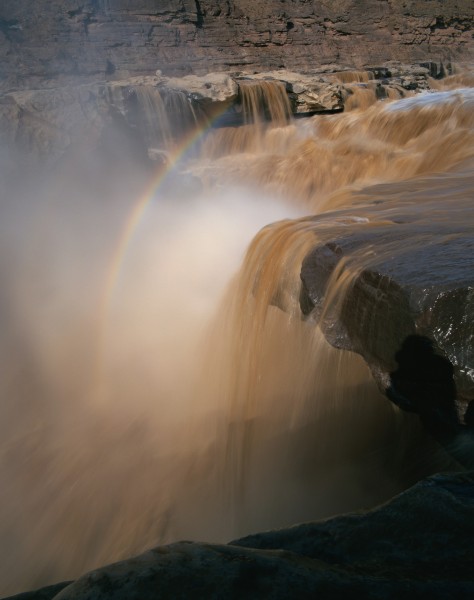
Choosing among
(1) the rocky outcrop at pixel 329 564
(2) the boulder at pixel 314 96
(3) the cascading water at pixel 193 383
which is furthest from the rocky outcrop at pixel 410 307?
(2) the boulder at pixel 314 96

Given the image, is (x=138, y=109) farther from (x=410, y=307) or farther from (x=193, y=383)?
(x=410, y=307)

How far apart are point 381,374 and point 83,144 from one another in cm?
852

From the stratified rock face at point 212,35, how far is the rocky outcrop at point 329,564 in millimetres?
12640

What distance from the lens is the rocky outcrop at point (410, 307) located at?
6.53 feet

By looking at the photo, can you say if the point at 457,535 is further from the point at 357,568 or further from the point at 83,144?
the point at 83,144

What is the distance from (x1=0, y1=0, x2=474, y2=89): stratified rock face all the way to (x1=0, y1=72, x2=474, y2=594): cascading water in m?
6.22

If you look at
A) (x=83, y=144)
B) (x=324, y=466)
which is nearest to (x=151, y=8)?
(x=83, y=144)

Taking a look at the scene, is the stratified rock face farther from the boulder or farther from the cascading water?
the cascading water

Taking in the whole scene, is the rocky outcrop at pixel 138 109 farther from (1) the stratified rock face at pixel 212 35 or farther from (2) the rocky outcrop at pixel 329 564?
(2) the rocky outcrop at pixel 329 564

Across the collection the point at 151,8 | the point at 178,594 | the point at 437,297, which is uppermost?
the point at 151,8

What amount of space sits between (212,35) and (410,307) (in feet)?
52.1

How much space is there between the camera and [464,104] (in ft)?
23.0

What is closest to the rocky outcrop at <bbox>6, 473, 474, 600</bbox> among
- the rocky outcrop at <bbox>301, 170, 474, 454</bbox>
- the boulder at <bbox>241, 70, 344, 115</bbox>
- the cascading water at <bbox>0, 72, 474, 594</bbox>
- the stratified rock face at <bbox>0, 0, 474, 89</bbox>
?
the rocky outcrop at <bbox>301, 170, 474, 454</bbox>

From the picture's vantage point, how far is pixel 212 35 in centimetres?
1538
